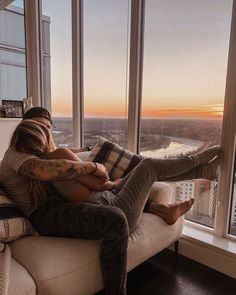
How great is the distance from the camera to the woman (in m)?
1.24

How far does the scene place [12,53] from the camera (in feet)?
10.6

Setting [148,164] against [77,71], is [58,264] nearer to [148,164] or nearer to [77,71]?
[148,164]

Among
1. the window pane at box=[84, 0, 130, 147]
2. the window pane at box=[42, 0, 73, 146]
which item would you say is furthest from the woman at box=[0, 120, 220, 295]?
the window pane at box=[42, 0, 73, 146]

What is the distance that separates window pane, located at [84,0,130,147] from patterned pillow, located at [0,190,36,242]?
1332 millimetres

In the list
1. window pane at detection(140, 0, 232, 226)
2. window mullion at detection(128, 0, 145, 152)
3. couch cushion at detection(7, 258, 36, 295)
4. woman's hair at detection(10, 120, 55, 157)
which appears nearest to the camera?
couch cushion at detection(7, 258, 36, 295)

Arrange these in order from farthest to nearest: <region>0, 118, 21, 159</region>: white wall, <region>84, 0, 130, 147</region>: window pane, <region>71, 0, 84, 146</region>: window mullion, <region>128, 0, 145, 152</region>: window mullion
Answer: <region>0, 118, 21, 159</region>: white wall
<region>71, 0, 84, 146</region>: window mullion
<region>84, 0, 130, 147</region>: window pane
<region>128, 0, 145, 152</region>: window mullion

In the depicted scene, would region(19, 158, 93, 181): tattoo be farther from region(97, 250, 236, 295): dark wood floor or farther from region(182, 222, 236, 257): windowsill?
→ region(182, 222, 236, 257): windowsill

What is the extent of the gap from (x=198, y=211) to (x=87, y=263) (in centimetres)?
117

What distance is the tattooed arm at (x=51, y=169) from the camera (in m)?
1.24

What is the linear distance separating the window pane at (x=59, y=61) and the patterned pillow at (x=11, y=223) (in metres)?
1.73


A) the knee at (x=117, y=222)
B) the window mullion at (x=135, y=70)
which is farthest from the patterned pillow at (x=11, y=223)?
the window mullion at (x=135, y=70)

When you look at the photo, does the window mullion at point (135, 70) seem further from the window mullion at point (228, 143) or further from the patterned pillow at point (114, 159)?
the window mullion at point (228, 143)

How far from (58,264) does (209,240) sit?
120 cm

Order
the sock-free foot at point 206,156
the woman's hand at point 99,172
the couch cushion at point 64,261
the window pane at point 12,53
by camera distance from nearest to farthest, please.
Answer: the couch cushion at point 64,261 → the woman's hand at point 99,172 → the sock-free foot at point 206,156 → the window pane at point 12,53
